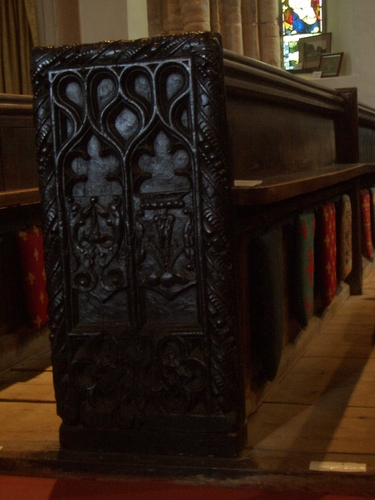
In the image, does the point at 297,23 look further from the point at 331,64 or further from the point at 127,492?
the point at 127,492

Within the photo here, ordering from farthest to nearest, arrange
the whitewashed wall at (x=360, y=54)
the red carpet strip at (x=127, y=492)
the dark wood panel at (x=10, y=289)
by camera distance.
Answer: the whitewashed wall at (x=360, y=54) → the dark wood panel at (x=10, y=289) → the red carpet strip at (x=127, y=492)

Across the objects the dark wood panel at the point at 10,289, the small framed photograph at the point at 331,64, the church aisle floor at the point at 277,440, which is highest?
the small framed photograph at the point at 331,64

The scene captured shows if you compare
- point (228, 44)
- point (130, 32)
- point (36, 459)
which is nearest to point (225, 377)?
point (36, 459)

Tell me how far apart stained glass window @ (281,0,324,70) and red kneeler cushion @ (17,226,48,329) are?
5.54 meters

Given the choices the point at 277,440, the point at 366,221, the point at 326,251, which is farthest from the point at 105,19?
the point at 277,440

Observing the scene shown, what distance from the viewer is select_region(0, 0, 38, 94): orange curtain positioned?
7.39 m

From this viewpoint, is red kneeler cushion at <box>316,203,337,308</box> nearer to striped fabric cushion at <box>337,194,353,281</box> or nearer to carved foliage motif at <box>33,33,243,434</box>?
striped fabric cushion at <box>337,194,353,281</box>

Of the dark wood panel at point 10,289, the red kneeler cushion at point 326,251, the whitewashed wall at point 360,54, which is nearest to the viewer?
the dark wood panel at point 10,289

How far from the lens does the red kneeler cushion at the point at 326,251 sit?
3.12 m

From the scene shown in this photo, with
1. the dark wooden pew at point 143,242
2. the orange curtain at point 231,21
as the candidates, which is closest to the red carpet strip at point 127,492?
the dark wooden pew at point 143,242

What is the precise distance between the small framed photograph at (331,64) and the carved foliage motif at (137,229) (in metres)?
5.81

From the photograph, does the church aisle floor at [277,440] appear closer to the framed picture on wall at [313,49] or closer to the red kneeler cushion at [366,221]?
the red kneeler cushion at [366,221]

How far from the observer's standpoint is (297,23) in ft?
26.0

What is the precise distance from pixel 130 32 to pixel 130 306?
15.9ft
